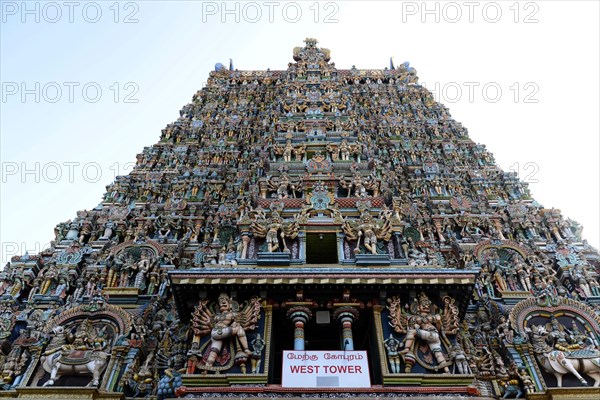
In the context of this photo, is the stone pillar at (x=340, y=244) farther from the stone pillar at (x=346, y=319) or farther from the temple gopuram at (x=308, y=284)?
the stone pillar at (x=346, y=319)

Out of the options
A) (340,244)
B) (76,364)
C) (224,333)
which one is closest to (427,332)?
(340,244)

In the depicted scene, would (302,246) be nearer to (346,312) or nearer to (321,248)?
(321,248)

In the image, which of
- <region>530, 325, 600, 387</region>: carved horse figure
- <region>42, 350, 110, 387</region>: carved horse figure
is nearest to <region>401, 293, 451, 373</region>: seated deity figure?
<region>530, 325, 600, 387</region>: carved horse figure

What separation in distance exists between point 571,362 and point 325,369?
647cm

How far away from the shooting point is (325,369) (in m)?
12.9

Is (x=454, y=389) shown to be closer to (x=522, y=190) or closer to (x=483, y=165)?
(x=522, y=190)

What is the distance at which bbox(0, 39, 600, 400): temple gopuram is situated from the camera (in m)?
13.4

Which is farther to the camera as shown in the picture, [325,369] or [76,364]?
[76,364]

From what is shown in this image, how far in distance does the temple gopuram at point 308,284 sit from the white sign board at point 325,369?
36 mm

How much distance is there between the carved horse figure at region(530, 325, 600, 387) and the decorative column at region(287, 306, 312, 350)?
635 cm

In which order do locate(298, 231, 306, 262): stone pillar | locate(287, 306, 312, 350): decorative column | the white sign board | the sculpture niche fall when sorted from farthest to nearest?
1. locate(298, 231, 306, 262): stone pillar
2. locate(287, 306, 312, 350): decorative column
3. the sculpture niche
4. the white sign board

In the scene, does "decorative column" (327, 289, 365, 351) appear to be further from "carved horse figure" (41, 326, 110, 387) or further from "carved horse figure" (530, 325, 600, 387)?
"carved horse figure" (41, 326, 110, 387)

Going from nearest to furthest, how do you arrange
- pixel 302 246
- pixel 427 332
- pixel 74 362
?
pixel 427 332, pixel 74 362, pixel 302 246

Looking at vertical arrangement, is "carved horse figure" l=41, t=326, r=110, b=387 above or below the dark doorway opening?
below
